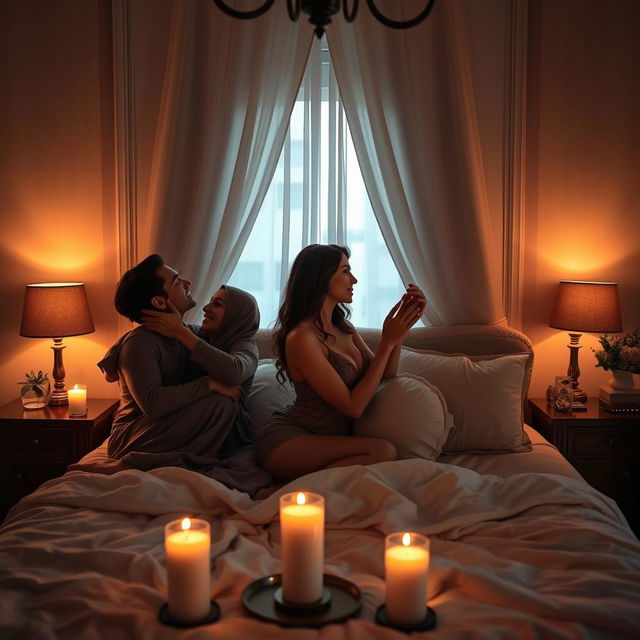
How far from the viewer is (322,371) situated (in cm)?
274

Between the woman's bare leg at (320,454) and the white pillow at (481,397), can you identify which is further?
the white pillow at (481,397)

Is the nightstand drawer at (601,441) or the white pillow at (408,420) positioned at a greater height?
the white pillow at (408,420)

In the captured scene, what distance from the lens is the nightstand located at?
3.35 meters

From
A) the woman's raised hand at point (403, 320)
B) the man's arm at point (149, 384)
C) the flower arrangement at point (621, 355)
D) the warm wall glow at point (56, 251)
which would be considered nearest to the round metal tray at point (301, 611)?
the man's arm at point (149, 384)

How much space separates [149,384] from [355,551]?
1.11 meters

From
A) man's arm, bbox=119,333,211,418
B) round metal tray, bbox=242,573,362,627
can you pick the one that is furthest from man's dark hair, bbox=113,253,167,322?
round metal tray, bbox=242,573,362,627

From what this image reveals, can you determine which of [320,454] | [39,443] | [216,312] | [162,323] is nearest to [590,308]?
[320,454]

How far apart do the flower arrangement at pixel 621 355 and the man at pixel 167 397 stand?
1.62 m

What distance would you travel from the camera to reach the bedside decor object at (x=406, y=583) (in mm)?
1550

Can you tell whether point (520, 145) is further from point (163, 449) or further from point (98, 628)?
point (98, 628)

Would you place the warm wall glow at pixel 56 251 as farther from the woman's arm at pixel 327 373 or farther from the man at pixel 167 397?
the woman's arm at pixel 327 373

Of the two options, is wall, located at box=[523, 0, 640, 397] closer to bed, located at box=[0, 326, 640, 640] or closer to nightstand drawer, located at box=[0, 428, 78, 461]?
bed, located at box=[0, 326, 640, 640]

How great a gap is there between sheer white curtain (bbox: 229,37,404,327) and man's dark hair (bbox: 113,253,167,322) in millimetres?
893

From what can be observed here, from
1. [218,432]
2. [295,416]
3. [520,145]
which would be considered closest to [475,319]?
[520,145]
